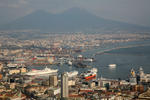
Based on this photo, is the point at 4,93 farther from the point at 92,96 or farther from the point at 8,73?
the point at 8,73

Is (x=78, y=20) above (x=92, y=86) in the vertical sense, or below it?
above

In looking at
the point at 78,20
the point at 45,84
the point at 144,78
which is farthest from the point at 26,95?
the point at 78,20

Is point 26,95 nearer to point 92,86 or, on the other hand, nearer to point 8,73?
point 92,86

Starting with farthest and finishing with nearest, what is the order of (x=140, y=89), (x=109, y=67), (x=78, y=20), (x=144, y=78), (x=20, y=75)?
(x=78, y=20)
(x=109, y=67)
(x=20, y=75)
(x=144, y=78)
(x=140, y=89)

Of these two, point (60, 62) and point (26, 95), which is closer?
point (26, 95)

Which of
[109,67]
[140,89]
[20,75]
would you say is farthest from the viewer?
[109,67]

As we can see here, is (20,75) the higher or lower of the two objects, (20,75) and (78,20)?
the lower

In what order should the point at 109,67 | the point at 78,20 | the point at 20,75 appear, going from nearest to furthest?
1. the point at 20,75
2. the point at 109,67
3. the point at 78,20

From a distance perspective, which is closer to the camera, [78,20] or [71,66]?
[71,66]

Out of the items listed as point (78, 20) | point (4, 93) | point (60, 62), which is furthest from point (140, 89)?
point (78, 20)
